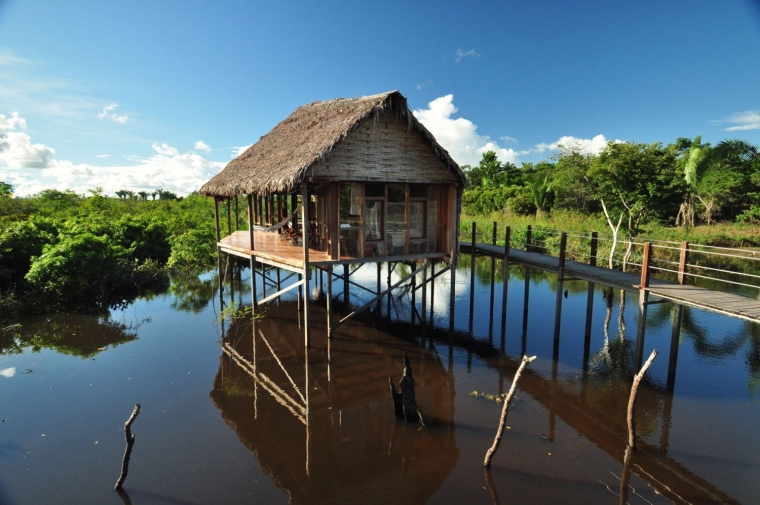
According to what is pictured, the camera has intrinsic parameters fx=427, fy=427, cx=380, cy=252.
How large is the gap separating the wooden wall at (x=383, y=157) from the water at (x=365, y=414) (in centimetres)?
456

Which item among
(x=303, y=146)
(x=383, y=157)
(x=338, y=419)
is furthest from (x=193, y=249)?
(x=338, y=419)

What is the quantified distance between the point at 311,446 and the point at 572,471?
162 inches

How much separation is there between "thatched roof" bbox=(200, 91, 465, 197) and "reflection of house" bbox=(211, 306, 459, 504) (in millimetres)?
4305

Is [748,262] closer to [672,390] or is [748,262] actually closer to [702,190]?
[702,190]

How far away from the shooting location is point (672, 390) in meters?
8.96

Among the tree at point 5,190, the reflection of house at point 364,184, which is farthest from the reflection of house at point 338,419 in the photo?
the tree at point 5,190

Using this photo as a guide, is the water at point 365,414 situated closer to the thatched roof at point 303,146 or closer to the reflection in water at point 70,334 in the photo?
the reflection in water at point 70,334

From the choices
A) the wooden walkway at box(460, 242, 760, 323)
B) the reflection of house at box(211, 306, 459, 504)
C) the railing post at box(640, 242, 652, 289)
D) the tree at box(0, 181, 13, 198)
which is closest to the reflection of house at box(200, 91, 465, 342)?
the reflection of house at box(211, 306, 459, 504)

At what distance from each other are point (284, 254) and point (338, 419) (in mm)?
4853

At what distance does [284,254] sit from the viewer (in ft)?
37.2

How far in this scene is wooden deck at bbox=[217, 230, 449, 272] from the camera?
10.5m

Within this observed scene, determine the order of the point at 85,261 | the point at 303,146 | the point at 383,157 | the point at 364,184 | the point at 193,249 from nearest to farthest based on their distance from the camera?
the point at 383,157
the point at 364,184
the point at 303,146
the point at 85,261
the point at 193,249

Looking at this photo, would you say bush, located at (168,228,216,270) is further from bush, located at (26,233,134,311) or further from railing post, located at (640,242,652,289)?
railing post, located at (640,242,652,289)

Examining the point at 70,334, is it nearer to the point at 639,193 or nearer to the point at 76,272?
the point at 76,272
